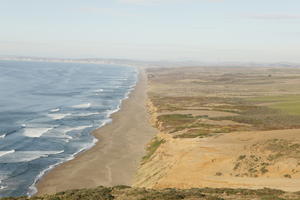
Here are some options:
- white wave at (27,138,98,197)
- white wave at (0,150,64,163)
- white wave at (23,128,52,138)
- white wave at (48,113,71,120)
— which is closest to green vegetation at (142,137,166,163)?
white wave at (27,138,98,197)

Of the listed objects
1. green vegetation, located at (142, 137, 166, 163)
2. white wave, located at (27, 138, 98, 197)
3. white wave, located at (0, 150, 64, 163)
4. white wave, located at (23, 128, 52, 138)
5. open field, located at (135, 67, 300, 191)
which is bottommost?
white wave, located at (27, 138, 98, 197)

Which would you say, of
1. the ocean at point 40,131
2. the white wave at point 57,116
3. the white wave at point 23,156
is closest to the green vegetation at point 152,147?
the ocean at point 40,131

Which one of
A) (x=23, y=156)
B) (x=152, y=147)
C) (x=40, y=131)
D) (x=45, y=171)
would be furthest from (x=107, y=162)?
(x=40, y=131)

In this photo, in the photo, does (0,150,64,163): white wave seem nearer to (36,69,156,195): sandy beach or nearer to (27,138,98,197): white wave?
(27,138,98,197): white wave

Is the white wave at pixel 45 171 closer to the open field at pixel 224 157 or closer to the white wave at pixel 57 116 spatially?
the open field at pixel 224 157

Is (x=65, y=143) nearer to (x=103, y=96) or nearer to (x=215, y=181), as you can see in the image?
(x=215, y=181)

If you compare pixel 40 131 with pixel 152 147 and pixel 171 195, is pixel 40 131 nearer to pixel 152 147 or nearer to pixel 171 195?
pixel 152 147
